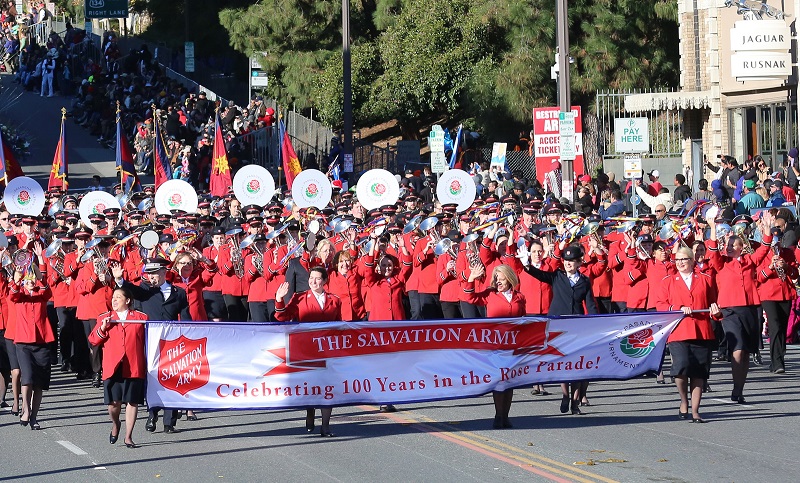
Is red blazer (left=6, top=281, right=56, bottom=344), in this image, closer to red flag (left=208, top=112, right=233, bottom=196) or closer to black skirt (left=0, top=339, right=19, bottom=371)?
black skirt (left=0, top=339, right=19, bottom=371)

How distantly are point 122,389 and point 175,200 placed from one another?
377 inches

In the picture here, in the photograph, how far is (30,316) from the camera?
1344 cm

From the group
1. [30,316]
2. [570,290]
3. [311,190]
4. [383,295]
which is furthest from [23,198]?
[570,290]

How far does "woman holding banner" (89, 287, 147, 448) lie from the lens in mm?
11742

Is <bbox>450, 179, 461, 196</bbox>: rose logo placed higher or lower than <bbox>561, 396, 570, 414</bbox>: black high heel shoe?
higher

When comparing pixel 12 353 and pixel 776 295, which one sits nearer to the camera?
pixel 12 353

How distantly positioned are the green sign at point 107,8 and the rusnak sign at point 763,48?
26684 mm

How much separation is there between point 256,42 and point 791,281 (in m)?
28.9

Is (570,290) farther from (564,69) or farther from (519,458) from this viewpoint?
(564,69)

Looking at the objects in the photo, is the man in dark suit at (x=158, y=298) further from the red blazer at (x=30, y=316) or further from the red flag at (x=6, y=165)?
the red flag at (x=6, y=165)

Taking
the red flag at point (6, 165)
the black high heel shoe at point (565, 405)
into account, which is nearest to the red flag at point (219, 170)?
the red flag at point (6, 165)

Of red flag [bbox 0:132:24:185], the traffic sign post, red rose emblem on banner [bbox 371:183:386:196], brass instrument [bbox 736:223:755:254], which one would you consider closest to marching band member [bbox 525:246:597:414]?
brass instrument [bbox 736:223:755:254]

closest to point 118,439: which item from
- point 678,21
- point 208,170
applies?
point 208,170

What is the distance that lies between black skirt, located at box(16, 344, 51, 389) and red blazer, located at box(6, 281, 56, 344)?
8 cm
